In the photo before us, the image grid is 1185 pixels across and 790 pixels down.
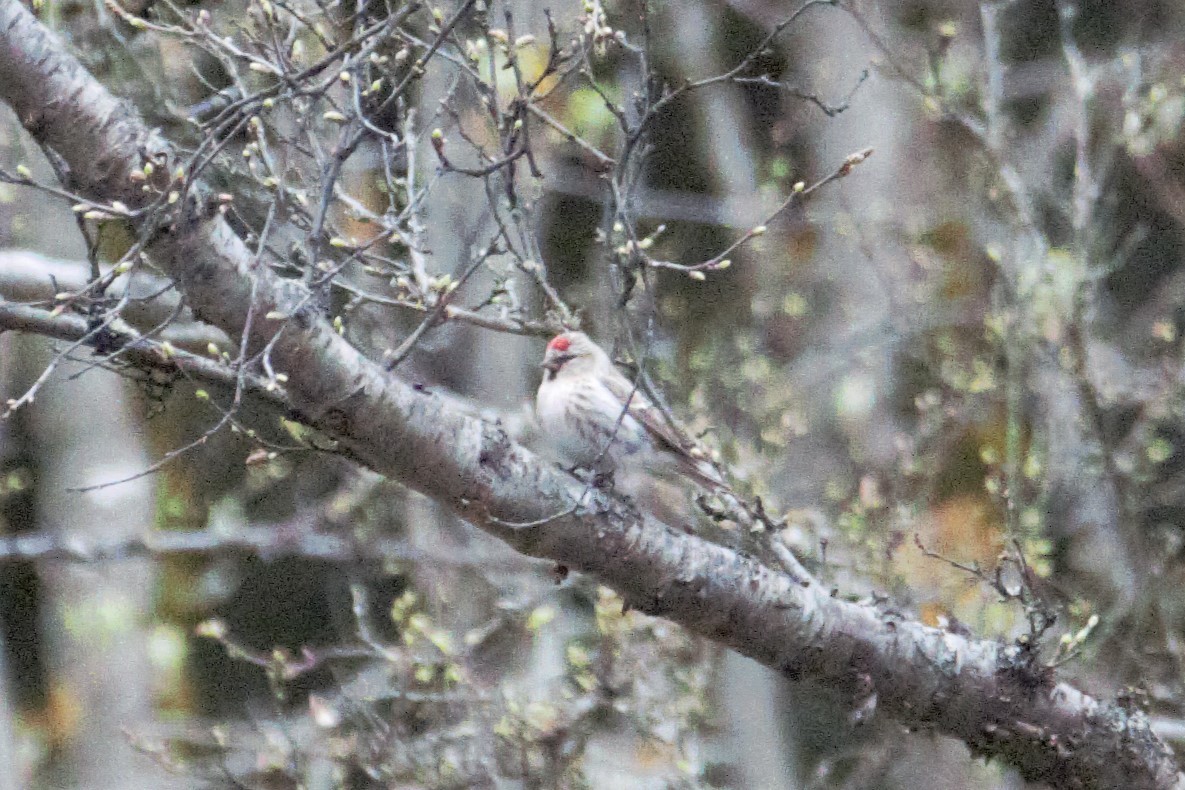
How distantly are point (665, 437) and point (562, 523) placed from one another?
1002mm

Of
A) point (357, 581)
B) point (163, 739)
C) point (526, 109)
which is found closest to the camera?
point (526, 109)

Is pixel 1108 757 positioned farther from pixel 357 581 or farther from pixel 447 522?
pixel 357 581

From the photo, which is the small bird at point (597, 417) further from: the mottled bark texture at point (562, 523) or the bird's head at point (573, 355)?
the mottled bark texture at point (562, 523)

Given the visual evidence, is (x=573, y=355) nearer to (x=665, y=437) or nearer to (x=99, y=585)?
(x=665, y=437)

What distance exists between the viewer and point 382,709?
6504 mm

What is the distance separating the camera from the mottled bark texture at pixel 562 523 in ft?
8.71

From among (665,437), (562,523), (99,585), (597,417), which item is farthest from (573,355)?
(99,585)

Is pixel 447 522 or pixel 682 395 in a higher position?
pixel 682 395

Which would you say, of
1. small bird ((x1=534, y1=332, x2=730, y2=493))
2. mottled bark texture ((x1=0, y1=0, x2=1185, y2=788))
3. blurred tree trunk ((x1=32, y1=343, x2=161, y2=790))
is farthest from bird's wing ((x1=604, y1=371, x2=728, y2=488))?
blurred tree trunk ((x1=32, y1=343, x2=161, y2=790))

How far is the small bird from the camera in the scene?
14.4 ft

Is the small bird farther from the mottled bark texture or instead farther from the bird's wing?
the mottled bark texture

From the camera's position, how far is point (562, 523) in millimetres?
3312

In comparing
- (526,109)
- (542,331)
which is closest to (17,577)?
(542,331)

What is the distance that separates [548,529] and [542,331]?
537mm
